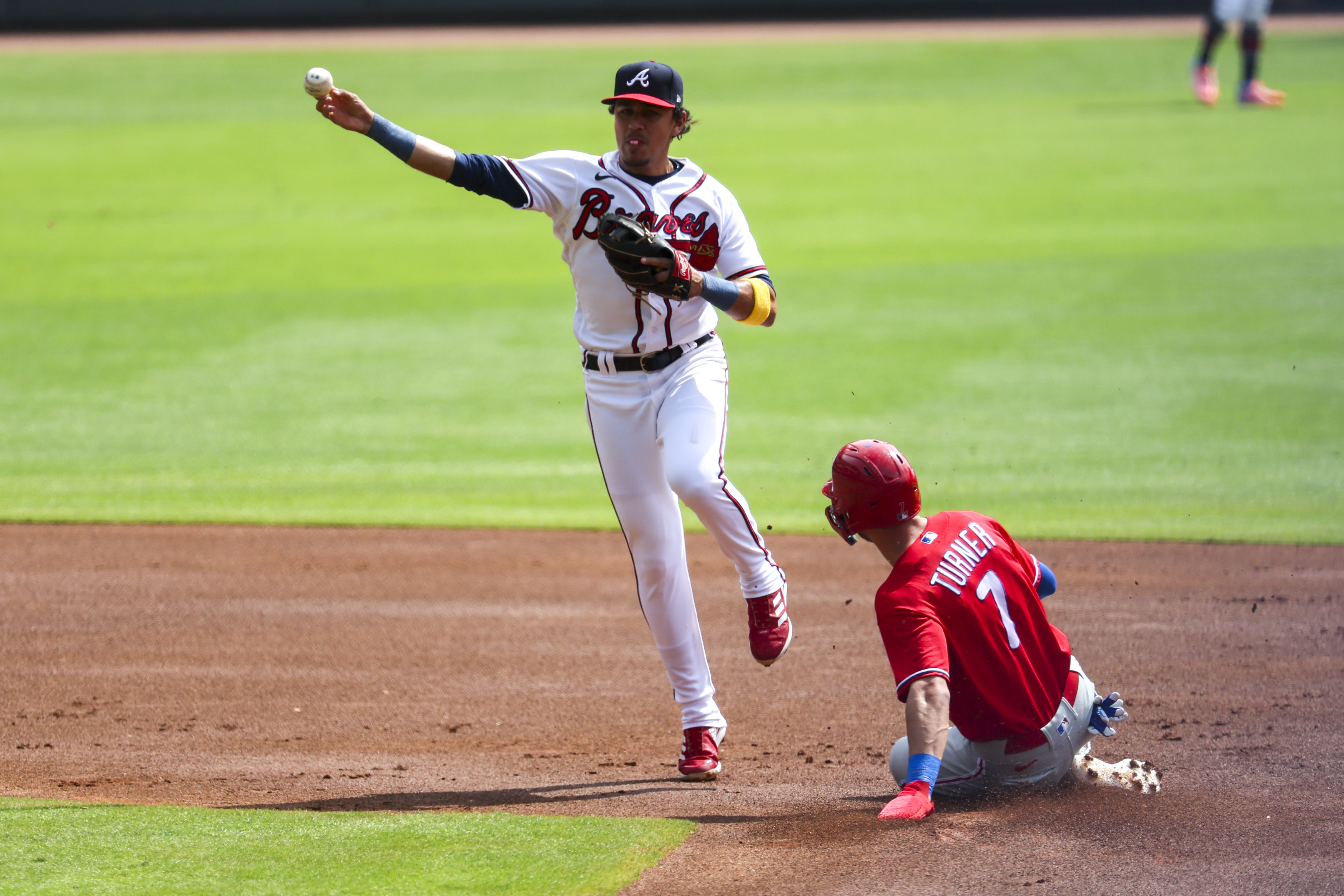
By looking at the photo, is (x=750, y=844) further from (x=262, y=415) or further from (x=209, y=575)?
(x=262, y=415)

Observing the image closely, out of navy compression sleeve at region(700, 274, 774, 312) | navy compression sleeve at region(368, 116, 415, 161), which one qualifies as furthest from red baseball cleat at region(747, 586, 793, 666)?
navy compression sleeve at region(368, 116, 415, 161)

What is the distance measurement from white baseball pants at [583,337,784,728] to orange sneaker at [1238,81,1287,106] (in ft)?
69.2

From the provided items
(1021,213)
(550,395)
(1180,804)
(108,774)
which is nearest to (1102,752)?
(1180,804)

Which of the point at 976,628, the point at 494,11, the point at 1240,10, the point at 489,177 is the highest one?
the point at 494,11

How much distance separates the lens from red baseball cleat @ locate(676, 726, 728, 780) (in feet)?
15.8

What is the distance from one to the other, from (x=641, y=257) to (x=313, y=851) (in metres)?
1.89

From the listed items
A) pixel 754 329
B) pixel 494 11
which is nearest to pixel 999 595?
pixel 754 329

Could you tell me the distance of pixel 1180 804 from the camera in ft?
13.7

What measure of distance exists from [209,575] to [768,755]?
11.9 feet

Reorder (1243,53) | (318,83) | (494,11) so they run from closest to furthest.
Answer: (318,83) → (1243,53) → (494,11)

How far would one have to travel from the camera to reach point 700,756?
484 cm

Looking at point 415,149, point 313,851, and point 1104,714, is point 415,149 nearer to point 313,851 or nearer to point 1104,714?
point 313,851

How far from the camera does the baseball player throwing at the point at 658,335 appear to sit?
181 inches

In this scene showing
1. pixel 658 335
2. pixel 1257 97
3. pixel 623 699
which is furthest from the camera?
pixel 1257 97
